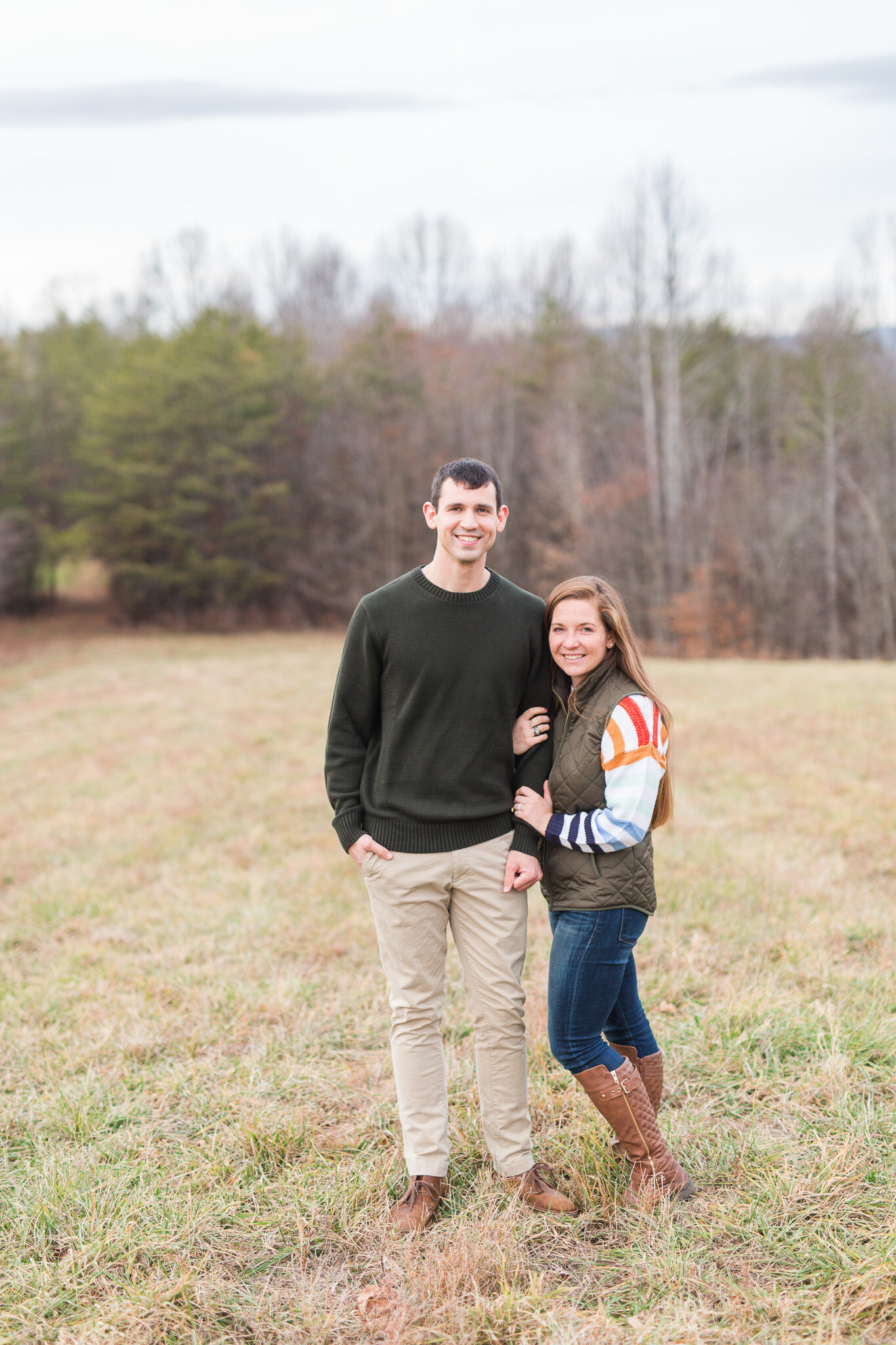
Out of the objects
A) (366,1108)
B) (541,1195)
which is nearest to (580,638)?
(541,1195)

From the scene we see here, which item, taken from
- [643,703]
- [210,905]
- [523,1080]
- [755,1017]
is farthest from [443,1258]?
[210,905]

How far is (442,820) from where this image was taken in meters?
2.67

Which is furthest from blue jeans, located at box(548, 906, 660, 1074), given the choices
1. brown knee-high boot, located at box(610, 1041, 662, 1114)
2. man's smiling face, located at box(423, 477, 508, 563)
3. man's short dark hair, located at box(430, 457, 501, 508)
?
man's short dark hair, located at box(430, 457, 501, 508)

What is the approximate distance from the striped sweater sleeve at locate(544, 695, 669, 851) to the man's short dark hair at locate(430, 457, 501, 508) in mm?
733

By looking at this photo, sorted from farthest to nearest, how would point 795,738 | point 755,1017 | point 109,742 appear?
point 109,742 < point 795,738 < point 755,1017

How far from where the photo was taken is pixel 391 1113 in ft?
10.7

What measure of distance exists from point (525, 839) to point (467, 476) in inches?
42.6

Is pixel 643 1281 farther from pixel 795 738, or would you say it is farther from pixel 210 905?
pixel 795 738

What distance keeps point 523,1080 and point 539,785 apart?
896 mm

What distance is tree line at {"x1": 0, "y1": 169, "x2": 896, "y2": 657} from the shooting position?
24.8m

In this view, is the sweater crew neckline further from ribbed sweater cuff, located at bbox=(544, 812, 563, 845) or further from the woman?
ribbed sweater cuff, located at bbox=(544, 812, 563, 845)

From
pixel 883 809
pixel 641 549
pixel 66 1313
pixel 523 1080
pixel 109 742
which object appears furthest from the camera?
pixel 641 549

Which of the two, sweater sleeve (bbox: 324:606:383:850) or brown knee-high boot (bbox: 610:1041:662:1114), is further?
brown knee-high boot (bbox: 610:1041:662:1114)

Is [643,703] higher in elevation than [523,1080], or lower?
higher
